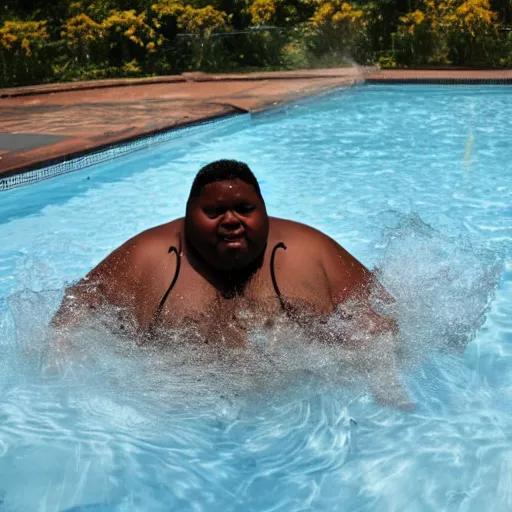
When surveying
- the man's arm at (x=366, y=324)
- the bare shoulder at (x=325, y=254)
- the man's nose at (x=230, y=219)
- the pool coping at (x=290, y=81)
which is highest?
the pool coping at (x=290, y=81)

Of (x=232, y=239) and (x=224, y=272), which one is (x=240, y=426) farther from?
(x=232, y=239)

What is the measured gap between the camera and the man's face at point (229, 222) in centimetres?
293

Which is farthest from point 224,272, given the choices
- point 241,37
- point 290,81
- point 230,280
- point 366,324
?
point 241,37

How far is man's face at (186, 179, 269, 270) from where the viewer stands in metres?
2.93

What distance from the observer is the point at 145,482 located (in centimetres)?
299

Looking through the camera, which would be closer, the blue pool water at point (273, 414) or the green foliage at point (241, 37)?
the blue pool water at point (273, 414)

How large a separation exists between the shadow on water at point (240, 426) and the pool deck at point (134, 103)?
148 inches

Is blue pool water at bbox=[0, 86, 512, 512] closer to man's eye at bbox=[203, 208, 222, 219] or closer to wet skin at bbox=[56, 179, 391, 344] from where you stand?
wet skin at bbox=[56, 179, 391, 344]

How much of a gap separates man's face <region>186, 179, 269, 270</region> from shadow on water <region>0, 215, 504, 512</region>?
417 mm

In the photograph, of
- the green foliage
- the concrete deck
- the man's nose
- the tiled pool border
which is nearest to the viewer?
the man's nose

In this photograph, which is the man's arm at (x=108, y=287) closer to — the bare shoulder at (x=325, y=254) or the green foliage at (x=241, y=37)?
the bare shoulder at (x=325, y=254)

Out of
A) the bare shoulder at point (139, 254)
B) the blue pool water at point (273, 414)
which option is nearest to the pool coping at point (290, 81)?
the blue pool water at point (273, 414)

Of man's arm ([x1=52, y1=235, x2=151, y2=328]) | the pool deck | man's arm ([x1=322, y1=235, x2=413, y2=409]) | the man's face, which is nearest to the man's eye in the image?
the man's face

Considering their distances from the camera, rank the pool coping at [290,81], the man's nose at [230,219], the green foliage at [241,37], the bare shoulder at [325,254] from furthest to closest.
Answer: the green foliage at [241,37], the pool coping at [290,81], the bare shoulder at [325,254], the man's nose at [230,219]
